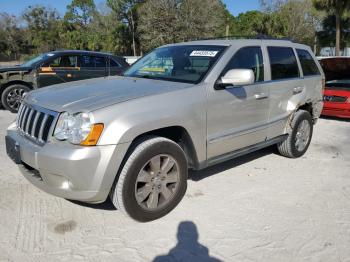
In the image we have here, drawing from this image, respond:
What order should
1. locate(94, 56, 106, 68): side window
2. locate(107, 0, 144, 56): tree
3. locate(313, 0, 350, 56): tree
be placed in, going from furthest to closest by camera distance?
locate(107, 0, 144, 56): tree
locate(313, 0, 350, 56): tree
locate(94, 56, 106, 68): side window

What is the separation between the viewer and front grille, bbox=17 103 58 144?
324cm

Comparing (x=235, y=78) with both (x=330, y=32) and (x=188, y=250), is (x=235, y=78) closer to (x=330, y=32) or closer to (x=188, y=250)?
(x=188, y=250)

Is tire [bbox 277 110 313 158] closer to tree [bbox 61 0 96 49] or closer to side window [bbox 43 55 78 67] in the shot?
side window [bbox 43 55 78 67]

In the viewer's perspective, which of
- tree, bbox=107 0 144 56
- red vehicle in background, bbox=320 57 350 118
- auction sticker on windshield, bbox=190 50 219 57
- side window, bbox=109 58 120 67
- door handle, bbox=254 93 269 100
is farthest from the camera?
tree, bbox=107 0 144 56

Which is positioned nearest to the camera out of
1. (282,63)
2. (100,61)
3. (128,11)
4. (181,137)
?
(181,137)

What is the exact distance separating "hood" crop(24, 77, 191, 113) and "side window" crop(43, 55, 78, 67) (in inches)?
223

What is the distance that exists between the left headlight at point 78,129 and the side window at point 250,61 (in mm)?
1748

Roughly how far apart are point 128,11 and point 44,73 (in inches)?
1636

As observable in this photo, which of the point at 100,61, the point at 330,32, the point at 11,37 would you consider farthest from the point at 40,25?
the point at 100,61

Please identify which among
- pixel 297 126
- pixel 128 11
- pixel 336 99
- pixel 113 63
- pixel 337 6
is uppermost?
pixel 128 11

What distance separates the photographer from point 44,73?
9.20m

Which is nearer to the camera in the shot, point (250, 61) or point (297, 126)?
point (250, 61)

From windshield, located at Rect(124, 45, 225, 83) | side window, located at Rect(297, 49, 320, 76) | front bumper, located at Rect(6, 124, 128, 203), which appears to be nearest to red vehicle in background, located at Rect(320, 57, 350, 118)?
side window, located at Rect(297, 49, 320, 76)

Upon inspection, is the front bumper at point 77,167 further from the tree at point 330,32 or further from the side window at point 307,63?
the tree at point 330,32
